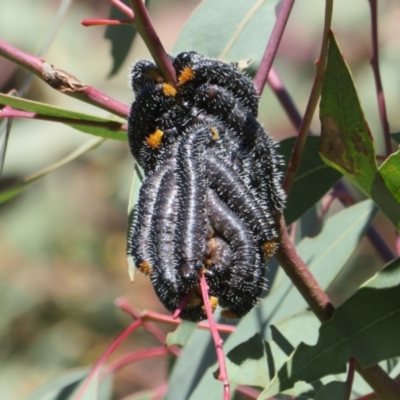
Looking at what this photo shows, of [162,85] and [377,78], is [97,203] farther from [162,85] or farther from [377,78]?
[162,85]

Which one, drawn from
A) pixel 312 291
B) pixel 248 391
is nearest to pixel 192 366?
pixel 248 391

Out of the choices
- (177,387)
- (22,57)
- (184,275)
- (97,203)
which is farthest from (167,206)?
(97,203)

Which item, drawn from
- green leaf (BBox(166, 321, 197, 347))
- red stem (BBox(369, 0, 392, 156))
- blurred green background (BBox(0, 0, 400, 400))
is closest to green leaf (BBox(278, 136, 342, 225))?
red stem (BBox(369, 0, 392, 156))

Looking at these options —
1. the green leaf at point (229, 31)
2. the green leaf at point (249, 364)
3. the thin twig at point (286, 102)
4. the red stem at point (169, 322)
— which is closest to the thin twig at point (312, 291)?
the green leaf at point (249, 364)

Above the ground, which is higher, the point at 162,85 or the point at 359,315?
the point at 162,85

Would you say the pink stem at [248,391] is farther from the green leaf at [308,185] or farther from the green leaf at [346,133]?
the green leaf at [346,133]

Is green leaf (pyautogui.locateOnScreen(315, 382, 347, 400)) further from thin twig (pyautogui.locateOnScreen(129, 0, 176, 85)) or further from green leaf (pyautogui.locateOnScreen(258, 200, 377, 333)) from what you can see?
thin twig (pyautogui.locateOnScreen(129, 0, 176, 85))

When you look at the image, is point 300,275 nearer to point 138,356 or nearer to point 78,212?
point 138,356
